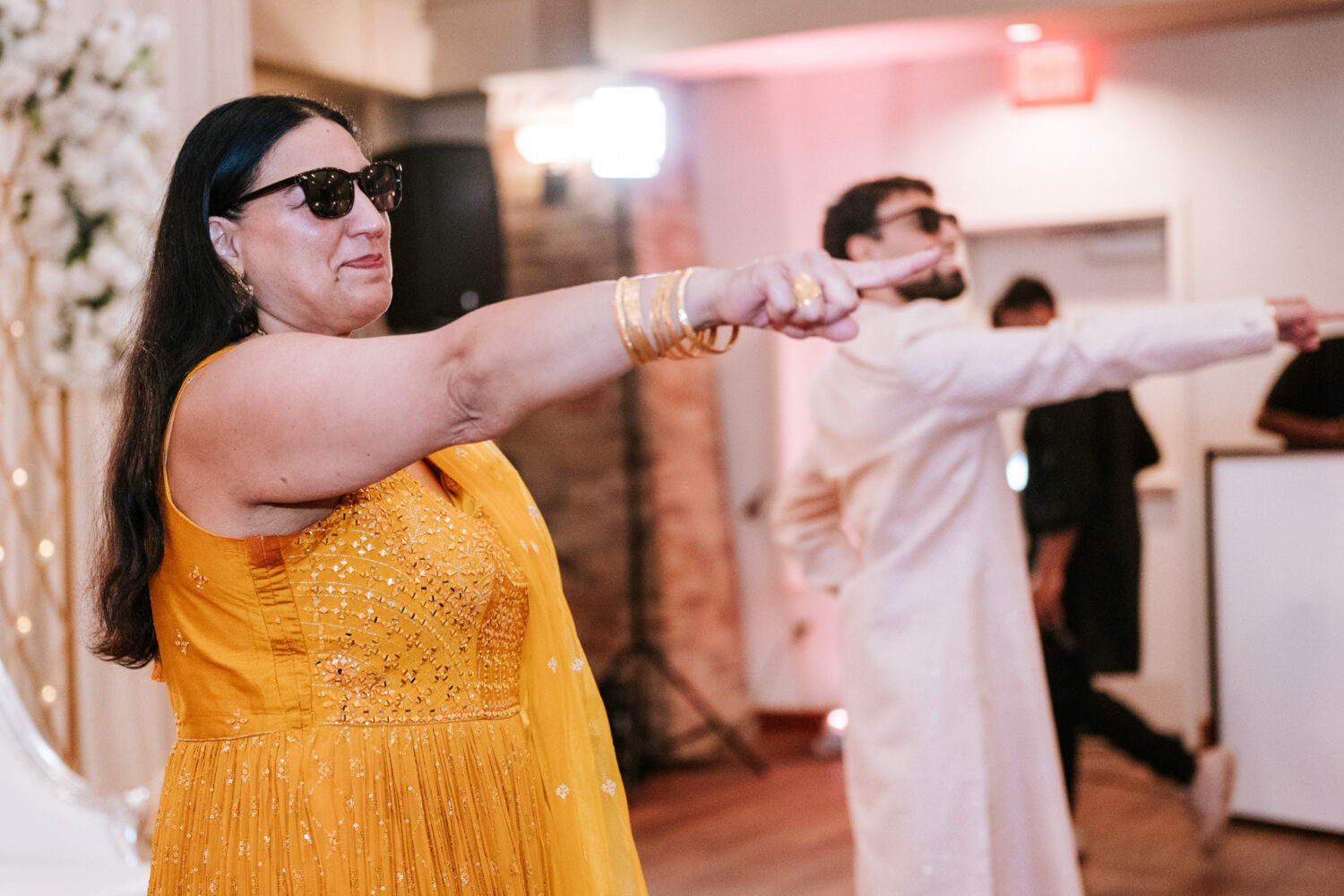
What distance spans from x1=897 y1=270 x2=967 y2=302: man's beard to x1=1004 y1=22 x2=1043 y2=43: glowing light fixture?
2.84 m

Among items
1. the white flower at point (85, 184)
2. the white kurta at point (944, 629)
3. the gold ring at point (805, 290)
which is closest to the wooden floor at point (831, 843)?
the white kurta at point (944, 629)

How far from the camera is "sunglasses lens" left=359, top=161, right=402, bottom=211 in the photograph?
1.36 m

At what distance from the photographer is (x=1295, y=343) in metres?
2.03

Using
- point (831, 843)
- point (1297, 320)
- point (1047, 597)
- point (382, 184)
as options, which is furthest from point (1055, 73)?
point (382, 184)

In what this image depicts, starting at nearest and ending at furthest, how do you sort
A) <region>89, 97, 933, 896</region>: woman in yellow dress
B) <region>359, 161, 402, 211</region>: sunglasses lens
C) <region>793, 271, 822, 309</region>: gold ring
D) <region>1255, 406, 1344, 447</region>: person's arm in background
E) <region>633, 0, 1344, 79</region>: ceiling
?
<region>793, 271, 822, 309</region>: gold ring → <region>89, 97, 933, 896</region>: woman in yellow dress → <region>359, 161, 402, 211</region>: sunglasses lens → <region>1255, 406, 1344, 447</region>: person's arm in background → <region>633, 0, 1344, 79</region>: ceiling

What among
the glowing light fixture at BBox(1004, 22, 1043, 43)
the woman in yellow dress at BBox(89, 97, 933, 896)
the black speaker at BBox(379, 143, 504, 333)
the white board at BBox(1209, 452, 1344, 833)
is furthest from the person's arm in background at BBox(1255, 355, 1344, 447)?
the woman in yellow dress at BBox(89, 97, 933, 896)

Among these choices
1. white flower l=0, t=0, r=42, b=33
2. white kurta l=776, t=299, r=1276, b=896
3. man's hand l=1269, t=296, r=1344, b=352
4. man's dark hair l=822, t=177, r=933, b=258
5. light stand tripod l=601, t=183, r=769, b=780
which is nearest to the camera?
man's hand l=1269, t=296, r=1344, b=352

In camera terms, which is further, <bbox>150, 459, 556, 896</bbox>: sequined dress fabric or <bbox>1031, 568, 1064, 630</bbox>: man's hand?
<bbox>1031, 568, 1064, 630</bbox>: man's hand

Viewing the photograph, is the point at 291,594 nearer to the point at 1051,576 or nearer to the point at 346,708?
the point at 346,708

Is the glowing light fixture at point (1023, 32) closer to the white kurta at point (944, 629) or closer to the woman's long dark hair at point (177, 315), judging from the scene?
the white kurta at point (944, 629)

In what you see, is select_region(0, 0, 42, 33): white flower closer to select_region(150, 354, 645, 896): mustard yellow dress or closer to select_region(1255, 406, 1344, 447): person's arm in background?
select_region(150, 354, 645, 896): mustard yellow dress

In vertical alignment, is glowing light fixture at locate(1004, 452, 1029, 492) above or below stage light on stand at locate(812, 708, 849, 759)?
above

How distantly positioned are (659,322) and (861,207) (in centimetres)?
148

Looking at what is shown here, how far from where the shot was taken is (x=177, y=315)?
4.29 feet
